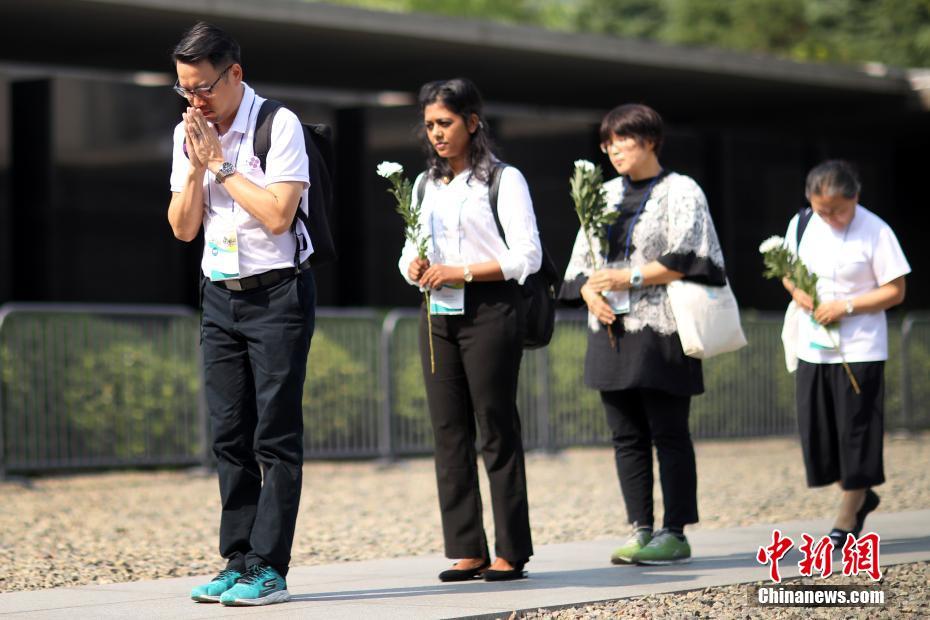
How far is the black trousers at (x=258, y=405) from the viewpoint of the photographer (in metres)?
5.88

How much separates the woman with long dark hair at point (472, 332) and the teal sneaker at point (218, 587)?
3.45ft

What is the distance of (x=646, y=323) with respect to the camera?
7.33 metres

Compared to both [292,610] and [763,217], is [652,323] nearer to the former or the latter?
[292,610]

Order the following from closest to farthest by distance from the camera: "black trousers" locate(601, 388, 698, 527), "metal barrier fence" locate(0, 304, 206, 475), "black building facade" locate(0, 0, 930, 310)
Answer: "black trousers" locate(601, 388, 698, 527), "metal barrier fence" locate(0, 304, 206, 475), "black building facade" locate(0, 0, 930, 310)

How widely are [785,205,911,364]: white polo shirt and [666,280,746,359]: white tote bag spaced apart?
2.18 feet

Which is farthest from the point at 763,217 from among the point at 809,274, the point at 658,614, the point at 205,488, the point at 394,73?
the point at 658,614

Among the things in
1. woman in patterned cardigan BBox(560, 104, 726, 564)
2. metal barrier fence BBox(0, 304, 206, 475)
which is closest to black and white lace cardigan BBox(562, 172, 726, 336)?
woman in patterned cardigan BBox(560, 104, 726, 564)

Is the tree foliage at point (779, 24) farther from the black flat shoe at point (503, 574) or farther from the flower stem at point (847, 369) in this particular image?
the black flat shoe at point (503, 574)

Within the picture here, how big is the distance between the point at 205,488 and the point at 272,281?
7.37m

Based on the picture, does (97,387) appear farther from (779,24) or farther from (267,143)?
(779,24)

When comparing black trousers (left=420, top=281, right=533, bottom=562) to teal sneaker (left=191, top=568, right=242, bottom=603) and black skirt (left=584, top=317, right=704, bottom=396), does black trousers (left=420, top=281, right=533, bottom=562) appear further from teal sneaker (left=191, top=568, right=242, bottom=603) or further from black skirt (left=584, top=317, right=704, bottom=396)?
teal sneaker (left=191, top=568, right=242, bottom=603)

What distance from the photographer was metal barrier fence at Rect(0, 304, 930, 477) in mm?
13031

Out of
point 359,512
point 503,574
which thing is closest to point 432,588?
point 503,574

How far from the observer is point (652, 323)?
7.33 metres
